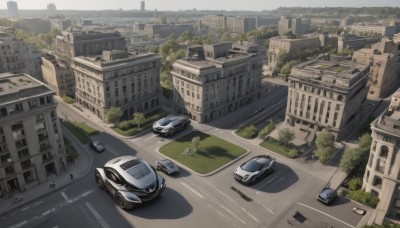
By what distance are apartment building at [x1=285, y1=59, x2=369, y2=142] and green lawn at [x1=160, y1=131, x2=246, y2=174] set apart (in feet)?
78.0

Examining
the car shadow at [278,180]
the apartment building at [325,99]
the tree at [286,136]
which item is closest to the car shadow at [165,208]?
the car shadow at [278,180]

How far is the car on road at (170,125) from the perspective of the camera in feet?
298

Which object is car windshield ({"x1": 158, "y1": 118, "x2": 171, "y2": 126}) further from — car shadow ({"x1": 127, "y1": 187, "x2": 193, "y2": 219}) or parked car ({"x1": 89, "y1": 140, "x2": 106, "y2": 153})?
car shadow ({"x1": 127, "y1": 187, "x2": 193, "y2": 219})

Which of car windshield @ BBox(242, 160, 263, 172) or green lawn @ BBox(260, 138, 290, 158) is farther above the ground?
car windshield @ BBox(242, 160, 263, 172)

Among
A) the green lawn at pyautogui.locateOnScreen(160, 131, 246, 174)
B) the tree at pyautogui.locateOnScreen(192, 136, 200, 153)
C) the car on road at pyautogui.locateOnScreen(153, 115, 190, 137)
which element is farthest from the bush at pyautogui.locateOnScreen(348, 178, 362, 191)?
the car on road at pyautogui.locateOnScreen(153, 115, 190, 137)

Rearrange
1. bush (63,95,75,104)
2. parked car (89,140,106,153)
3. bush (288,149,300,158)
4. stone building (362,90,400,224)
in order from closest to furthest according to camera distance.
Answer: stone building (362,90,400,224), bush (288,149,300,158), parked car (89,140,106,153), bush (63,95,75,104)

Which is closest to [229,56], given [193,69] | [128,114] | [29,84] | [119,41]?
[193,69]

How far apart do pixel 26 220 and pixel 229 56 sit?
281 feet

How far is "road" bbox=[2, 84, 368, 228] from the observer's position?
57625mm

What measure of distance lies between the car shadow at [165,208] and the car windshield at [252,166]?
16.9 metres

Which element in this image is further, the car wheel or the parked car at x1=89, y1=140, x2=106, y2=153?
the parked car at x1=89, y1=140, x2=106, y2=153

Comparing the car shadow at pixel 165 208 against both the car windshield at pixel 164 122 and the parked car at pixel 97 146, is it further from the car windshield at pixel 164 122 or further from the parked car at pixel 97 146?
the car windshield at pixel 164 122

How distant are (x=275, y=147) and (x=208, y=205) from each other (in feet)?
107

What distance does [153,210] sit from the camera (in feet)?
198
